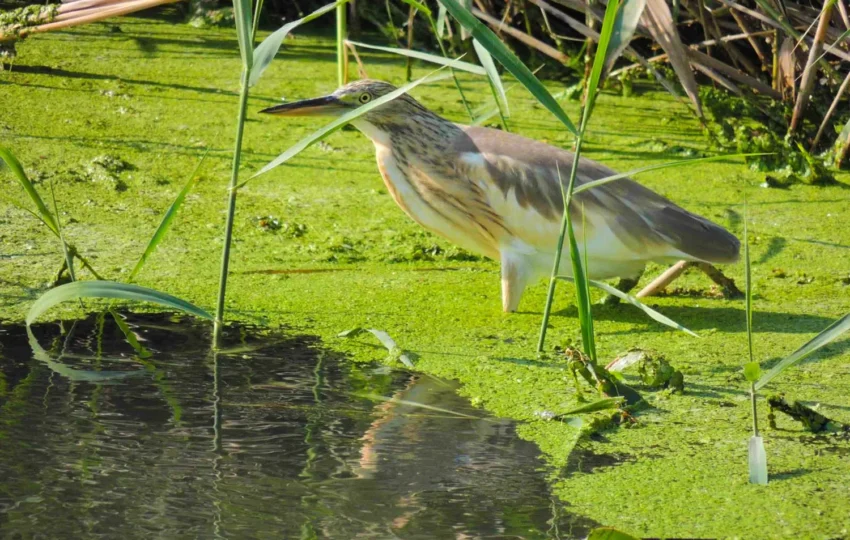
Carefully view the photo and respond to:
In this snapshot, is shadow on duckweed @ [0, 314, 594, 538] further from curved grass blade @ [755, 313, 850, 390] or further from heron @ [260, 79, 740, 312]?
heron @ [260, 79, 740, 312]

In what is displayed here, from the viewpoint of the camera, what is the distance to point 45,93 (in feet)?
16.9

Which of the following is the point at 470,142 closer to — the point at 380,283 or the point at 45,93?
the point at 380,283

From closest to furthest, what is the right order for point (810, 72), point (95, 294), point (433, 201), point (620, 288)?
point (95, 294) → point (433, 201) → point (620, 288) → point (810, 72)

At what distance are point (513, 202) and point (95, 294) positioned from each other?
4.58 ft

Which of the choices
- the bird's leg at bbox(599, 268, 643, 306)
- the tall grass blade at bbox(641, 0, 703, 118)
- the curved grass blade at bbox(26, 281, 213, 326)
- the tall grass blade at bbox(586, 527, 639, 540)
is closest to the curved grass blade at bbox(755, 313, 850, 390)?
the tall grass blade at bbox(586, 527, 639, 540)

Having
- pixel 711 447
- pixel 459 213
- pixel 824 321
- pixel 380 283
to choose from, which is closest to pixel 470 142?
pixel 459 213

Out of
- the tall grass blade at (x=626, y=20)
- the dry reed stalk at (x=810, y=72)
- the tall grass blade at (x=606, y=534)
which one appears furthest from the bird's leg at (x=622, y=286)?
the tall grass blade at (x=606, y=534)

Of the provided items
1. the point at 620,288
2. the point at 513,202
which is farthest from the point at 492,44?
the point at 620,288

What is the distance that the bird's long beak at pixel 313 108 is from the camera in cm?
366

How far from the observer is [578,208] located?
3.66 metres

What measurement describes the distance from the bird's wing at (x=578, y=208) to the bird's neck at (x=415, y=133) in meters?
0.05

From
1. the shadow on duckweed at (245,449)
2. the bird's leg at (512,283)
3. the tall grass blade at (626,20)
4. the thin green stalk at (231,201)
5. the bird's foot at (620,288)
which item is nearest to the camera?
the shadow on duckweed at (245,449)

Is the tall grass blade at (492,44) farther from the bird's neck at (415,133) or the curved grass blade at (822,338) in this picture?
the bird's neck at (415,133)

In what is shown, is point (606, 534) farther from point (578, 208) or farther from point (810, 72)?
point (810, 72)
